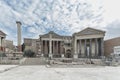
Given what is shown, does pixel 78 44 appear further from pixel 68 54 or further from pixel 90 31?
pixel 90 31

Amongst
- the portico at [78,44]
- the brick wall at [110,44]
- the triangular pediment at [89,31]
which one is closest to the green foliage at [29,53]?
the portico at [78,44]

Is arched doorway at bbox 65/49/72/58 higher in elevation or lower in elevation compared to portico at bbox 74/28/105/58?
lower

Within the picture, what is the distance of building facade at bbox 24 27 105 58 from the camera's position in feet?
181

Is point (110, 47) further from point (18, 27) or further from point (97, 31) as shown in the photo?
point (18, 27)

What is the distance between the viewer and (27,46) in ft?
230

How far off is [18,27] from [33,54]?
67.5ft

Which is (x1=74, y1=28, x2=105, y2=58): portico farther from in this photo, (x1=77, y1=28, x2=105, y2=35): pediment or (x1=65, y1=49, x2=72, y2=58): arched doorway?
(x1=65, y1=49, x2=72, y2=58): arched doorway

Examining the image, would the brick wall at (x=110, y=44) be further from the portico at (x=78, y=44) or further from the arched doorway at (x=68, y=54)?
the arched doorway at (x=68, y=54)

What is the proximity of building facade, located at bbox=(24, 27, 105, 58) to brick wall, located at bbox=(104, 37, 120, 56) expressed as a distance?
2.05 meters

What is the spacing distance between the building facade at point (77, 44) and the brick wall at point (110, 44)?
205 centimetres

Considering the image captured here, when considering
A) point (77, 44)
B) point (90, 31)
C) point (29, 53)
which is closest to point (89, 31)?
point (90, 31)

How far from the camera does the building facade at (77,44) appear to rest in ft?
181

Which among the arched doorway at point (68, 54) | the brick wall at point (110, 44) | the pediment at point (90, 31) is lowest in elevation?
the arched doorway at point (68, 54)

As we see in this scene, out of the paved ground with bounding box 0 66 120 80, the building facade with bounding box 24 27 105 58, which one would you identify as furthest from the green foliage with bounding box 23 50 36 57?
the paved ground with bounding box 0 66 120 80
